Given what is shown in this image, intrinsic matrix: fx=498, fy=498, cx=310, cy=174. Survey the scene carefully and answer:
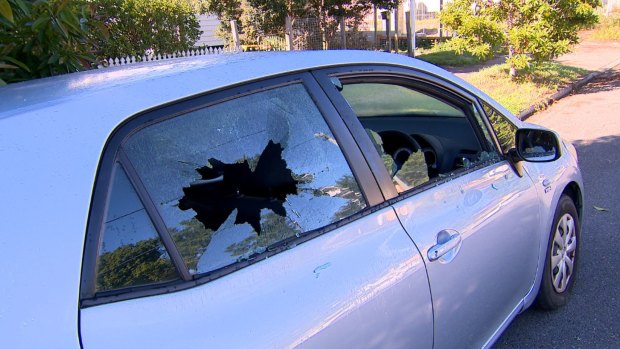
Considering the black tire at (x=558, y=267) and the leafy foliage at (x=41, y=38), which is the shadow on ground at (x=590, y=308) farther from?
the leafy foliage at (x=41, y=38)

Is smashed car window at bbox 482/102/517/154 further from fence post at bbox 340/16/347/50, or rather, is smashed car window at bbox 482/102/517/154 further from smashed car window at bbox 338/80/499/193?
fence post at bbox 340/16/347/50

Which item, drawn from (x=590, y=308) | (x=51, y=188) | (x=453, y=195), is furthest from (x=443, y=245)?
(x=590, y=308)

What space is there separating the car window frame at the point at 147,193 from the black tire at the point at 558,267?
1.62m

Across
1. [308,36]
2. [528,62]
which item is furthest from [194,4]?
[528,62]

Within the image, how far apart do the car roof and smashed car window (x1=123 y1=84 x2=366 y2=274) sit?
0.36 ft

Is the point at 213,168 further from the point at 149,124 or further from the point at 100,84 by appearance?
the point at 100,84

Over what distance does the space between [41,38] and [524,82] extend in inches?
453

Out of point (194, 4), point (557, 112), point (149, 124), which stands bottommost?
point (557, 112)

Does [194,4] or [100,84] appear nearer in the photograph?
[100,84]

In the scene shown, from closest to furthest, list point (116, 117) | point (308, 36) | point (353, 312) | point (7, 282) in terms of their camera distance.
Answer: point (7, 282) < point (116, 117) < point (353, 312) < point (308, 36)

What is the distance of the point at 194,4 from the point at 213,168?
18.1 m

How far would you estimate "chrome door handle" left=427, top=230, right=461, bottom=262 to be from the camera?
6.37ft

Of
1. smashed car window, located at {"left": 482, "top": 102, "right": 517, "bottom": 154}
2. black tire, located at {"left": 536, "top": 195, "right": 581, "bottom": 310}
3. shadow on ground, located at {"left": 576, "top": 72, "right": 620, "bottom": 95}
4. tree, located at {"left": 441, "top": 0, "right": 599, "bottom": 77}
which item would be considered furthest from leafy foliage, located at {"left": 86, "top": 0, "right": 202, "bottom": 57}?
shadow on ground, located at {"left": 576, "top": 72, "right": 620, "bottom": 95}

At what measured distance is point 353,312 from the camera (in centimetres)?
160
